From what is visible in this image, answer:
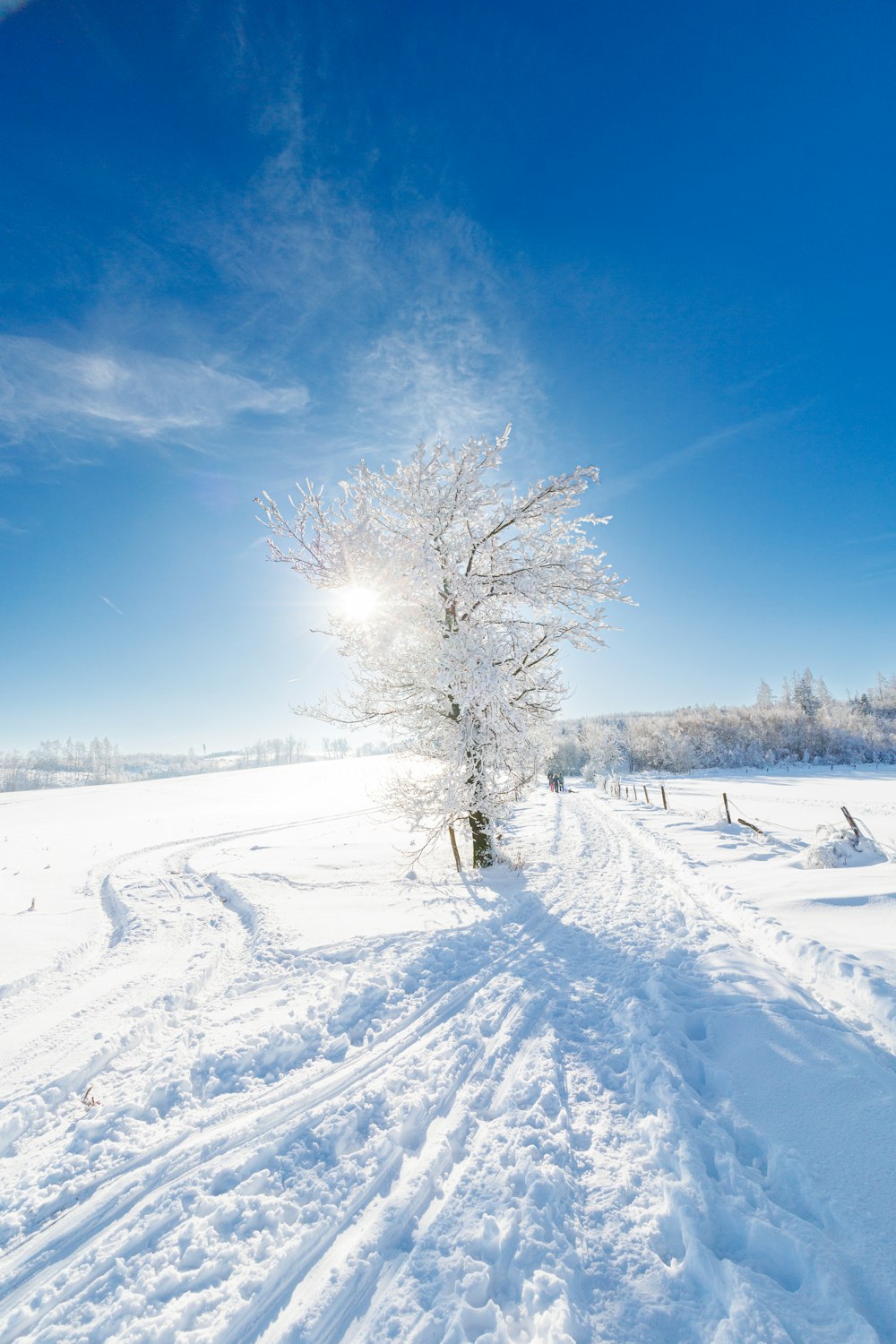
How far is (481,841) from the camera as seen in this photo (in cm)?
1160

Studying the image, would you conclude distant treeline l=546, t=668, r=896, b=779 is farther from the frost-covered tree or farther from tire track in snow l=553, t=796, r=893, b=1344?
tire track in snow l=553, t=796, r=893, b=1344

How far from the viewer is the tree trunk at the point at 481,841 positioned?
11492 millimetres

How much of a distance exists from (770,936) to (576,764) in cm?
10936

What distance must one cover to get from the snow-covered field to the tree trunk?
9.98ft

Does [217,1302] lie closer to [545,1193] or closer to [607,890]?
[545,1193]

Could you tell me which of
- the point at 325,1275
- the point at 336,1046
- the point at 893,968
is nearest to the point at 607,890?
the point at 893,968

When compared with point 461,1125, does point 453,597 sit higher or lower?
higher

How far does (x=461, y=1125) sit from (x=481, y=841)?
27.1 feet

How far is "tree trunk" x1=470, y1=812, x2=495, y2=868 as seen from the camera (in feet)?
37.7

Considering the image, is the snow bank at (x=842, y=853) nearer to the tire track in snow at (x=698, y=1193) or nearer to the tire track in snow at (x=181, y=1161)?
the tire track in snow at (x=698, y=1193)

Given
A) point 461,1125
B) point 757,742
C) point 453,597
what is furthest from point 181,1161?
point 757,742

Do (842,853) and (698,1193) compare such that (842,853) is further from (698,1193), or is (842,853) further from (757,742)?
(757,742)

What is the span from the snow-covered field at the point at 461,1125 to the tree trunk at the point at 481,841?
120 inches

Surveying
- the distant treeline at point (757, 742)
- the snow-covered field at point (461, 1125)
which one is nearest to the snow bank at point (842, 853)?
the snow-covered field at point (461, 1125)
